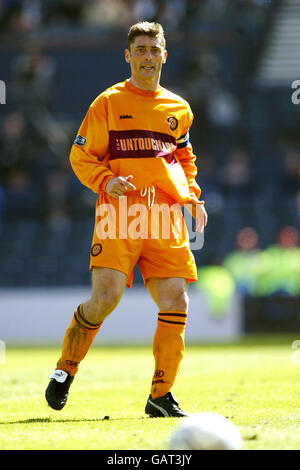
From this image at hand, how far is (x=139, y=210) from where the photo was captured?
5711mm

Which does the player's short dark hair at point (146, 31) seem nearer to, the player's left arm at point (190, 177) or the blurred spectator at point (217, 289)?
the player's left arm at point (190, 177)

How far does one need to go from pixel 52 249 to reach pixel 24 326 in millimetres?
2483

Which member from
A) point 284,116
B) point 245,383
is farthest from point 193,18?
point 245,383

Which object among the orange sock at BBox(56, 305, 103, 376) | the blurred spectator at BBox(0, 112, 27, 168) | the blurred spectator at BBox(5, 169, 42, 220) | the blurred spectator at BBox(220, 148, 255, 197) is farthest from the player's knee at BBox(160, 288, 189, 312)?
the blurred spectator at BBox(0, 112, 27, 168)

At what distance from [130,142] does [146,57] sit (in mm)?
533

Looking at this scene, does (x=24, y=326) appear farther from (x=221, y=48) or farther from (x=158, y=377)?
(x=158, y=377)

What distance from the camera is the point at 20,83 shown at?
2112 centimetres

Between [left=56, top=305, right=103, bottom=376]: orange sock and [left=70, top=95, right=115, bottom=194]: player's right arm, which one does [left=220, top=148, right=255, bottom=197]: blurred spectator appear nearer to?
[left=70, top=95, right=115, bottom=194]: player's right arm

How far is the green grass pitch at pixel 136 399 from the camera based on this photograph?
453 cm

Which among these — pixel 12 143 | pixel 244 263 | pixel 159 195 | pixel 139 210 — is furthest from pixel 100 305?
pixel 12 143

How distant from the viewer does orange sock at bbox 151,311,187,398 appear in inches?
223

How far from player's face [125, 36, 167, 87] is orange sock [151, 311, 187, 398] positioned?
1479 millimetres

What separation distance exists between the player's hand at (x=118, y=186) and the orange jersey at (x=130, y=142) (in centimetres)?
14

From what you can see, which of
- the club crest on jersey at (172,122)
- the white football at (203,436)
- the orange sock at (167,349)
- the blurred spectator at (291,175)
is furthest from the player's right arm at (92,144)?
the blurred spectator at (291,175)
